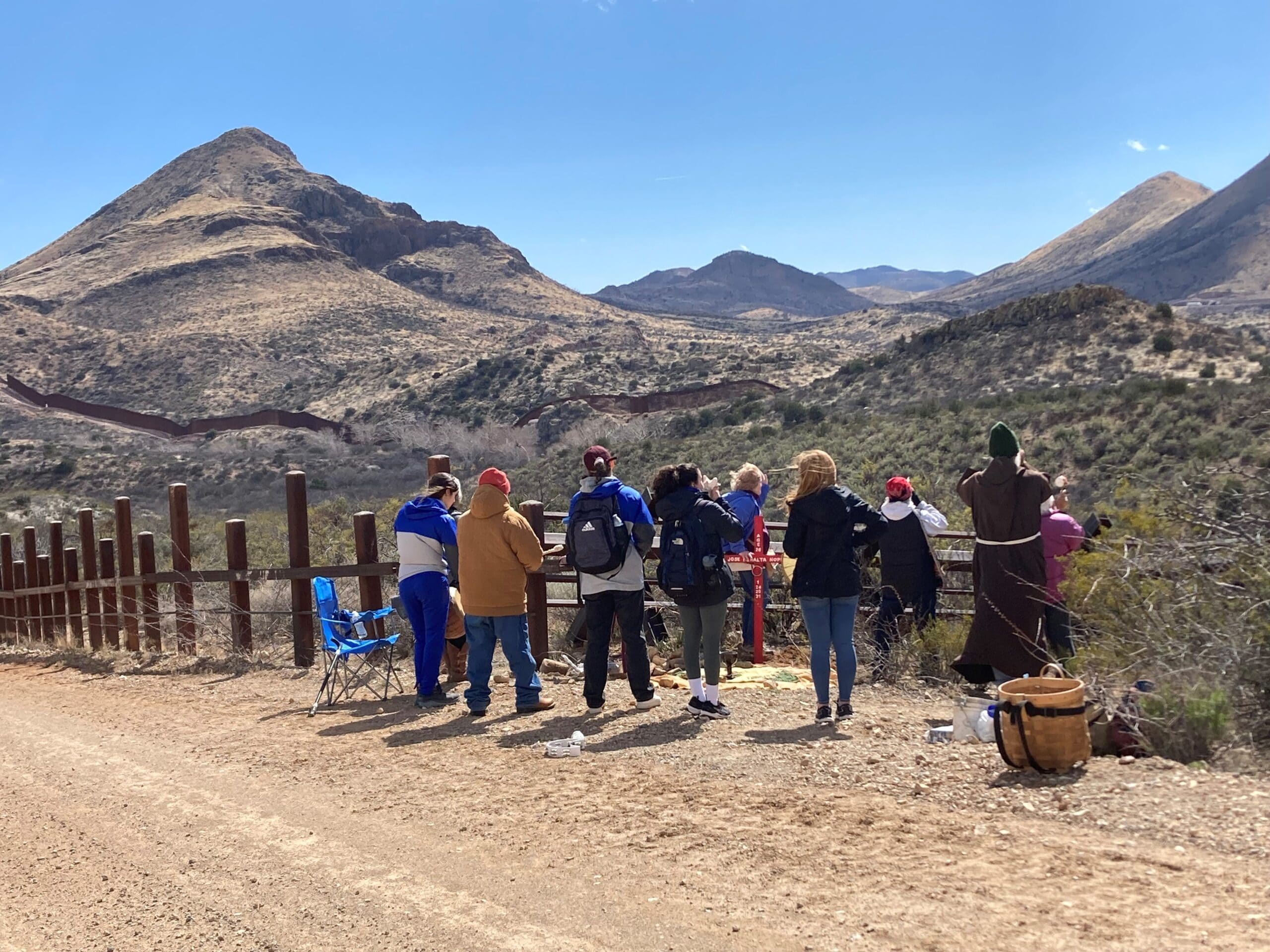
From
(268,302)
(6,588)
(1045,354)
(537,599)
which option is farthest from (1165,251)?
(537,599)

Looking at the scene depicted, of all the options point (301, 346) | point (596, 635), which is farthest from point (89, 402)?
point (596, 635)

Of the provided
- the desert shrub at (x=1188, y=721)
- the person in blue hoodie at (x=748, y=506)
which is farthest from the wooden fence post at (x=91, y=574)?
the desert shrub at (x=1188, y=721)

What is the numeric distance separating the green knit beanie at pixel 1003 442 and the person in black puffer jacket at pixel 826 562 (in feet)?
2.72

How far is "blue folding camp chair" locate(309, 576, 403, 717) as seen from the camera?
8414 mm

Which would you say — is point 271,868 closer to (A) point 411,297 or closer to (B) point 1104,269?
(A) point 411,297

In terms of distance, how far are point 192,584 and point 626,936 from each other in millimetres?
8973

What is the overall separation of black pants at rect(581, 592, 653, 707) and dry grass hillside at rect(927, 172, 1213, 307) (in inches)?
6079

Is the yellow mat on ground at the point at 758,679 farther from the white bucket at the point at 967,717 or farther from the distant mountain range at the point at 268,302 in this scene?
the distant mountain range at the point at 268,302

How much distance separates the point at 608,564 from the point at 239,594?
5211 mm

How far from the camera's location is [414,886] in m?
4.54

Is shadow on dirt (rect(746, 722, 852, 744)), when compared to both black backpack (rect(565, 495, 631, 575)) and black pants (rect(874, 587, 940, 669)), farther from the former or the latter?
black pants (rect(874, 587, 940, 669))

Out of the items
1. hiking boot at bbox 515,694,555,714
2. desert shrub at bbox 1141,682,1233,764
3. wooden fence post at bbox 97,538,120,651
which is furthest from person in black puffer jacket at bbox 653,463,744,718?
wooden fence post at bbox 97,538,120,651

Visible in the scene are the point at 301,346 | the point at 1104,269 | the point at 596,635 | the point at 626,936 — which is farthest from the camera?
the point at 1104,269

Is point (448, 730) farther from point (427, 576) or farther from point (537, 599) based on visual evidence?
point (537, 599)
